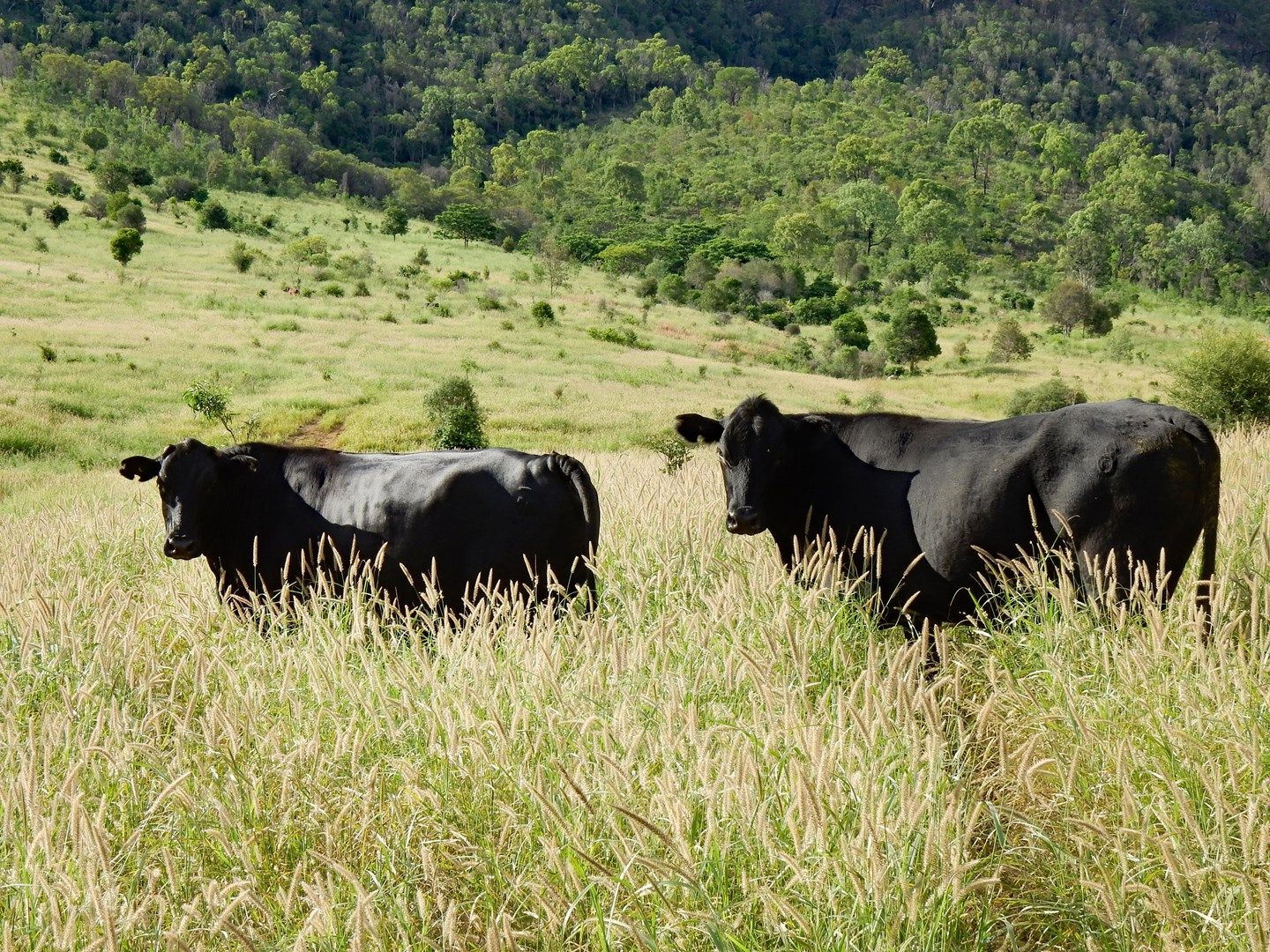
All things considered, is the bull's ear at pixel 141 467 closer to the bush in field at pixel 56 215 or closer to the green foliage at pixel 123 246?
the green foliage at pixel 123 246

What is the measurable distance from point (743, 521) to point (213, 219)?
80178 mm

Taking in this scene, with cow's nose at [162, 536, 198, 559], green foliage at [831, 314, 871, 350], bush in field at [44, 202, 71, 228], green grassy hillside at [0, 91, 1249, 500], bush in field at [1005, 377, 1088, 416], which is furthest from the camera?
bush in field at [44, 202, 71, 228]

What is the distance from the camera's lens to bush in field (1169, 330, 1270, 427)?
2417cm

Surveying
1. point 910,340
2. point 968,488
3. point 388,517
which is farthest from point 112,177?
point 968,488

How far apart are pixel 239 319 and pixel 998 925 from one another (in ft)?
166

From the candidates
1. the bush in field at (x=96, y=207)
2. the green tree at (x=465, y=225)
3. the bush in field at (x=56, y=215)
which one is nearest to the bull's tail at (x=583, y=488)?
the bush in field at (x=56, y=215)

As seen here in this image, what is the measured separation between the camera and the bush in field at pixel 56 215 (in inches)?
2667

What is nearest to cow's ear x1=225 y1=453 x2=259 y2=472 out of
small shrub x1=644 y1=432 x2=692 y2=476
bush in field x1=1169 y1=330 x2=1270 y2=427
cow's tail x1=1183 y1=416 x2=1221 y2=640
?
cow's tail x1=1183 y1=416 x2=1221 y2=640

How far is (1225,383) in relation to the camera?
2469 cm

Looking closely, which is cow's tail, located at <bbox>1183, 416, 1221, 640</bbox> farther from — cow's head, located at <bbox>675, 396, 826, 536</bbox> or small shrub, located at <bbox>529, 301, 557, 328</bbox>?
small shrub, located at <bbox>529, 301, 557, 328</bbox>

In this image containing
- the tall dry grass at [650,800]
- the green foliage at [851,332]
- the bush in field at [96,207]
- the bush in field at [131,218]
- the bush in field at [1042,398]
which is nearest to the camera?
the tall dry grass at [650,800]

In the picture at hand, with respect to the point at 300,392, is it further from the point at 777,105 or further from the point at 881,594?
the point at 777,105

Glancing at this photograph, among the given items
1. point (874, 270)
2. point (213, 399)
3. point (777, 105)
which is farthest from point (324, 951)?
point (777, 105)

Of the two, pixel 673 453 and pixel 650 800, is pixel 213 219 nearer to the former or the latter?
pixel 673 453
